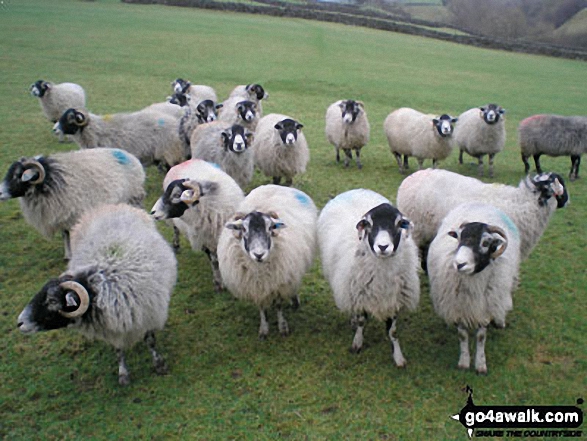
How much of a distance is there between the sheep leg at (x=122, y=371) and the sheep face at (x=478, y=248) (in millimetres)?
3055

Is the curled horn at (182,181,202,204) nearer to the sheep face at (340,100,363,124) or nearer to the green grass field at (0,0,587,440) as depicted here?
the green grass field at (0,0,587,440)

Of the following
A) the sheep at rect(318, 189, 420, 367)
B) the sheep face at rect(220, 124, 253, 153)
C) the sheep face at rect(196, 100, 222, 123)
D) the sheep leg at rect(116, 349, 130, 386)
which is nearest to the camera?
the sheep at rect(318, 189, 420, 367)

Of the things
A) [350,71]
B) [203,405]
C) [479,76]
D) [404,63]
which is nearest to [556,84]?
[479,76]

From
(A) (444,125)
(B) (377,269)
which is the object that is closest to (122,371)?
(B) (377,269)

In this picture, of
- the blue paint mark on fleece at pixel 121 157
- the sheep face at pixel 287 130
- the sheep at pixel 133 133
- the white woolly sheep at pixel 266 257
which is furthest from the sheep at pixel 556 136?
the blue paint mark on fleece at pixel 121 157

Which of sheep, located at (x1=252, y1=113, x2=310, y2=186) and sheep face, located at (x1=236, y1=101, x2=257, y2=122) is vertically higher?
sheep face, located at (x1=236, y1=101, x2=257, y2=122)

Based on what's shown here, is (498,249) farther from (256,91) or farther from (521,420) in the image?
(256,91)

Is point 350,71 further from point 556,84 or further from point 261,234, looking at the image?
point 261,234

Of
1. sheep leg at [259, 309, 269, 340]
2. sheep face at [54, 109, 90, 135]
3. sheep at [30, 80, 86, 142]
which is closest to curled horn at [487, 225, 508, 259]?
sheep leg at [259, 309, 269, 340]

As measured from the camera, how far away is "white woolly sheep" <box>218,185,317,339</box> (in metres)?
4.18

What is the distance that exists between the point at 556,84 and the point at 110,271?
2621 cm

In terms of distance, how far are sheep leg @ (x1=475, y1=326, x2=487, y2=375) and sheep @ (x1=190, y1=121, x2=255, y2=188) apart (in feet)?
14.5

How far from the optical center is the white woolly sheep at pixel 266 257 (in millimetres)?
4184

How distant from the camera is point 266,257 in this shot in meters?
4.16
